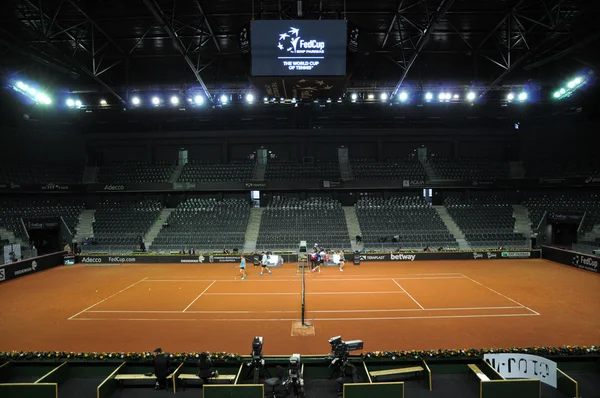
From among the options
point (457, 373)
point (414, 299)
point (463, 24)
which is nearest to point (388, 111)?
point (463, 24)

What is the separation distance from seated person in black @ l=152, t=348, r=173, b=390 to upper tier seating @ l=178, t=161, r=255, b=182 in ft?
87.7

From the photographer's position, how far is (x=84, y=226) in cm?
3219

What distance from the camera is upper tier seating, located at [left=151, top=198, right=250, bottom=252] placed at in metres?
28.8

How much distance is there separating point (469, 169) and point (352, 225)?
1462 cm

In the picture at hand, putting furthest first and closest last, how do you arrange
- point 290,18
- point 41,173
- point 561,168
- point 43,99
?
point 561,168
point 41,173
point 43,99
point 290,18

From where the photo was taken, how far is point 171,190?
33094 millimetres

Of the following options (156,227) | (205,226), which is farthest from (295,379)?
(156,227)

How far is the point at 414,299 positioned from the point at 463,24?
15.6 m

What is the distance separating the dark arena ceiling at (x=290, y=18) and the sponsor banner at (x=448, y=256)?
492 inches

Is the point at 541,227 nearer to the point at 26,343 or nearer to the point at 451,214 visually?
the point at 451,214

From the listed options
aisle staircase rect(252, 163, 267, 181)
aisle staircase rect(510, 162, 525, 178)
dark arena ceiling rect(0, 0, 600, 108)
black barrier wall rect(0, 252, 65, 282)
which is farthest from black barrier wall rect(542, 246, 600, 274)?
black barrier wall rect(0, 252, 65, 282)

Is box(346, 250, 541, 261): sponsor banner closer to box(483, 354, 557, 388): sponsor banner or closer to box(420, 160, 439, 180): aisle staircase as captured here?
box(420, 160, 439, 180): aisle staircase

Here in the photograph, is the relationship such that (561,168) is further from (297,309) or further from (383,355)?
(383,355)

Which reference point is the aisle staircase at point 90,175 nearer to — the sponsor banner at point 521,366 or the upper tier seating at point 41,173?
the upper tier seating at point 41,173
